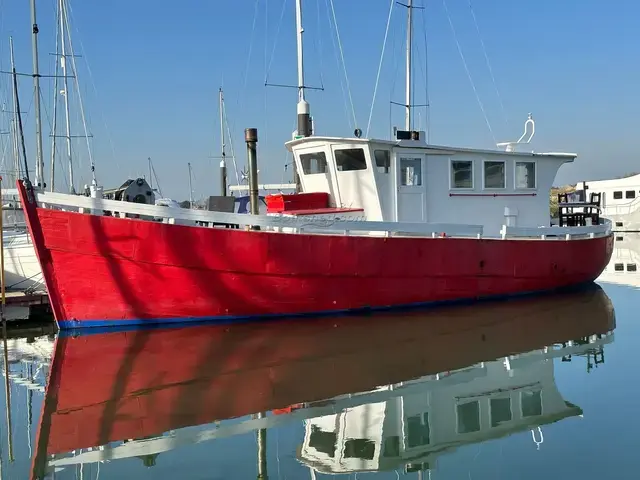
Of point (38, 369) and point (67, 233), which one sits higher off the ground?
point (67, 233)

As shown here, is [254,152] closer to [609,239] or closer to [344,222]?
[344,222]

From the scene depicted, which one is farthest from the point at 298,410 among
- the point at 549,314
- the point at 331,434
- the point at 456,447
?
the point at 549,314

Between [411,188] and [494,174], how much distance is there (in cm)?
221

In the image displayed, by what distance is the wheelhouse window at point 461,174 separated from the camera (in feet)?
41.8

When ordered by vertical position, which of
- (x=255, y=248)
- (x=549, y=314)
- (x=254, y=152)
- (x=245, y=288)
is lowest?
(x=549, y=314)

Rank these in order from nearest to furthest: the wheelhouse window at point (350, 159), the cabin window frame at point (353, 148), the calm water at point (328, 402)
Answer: the calm water at point (328, 402) < the cabin window frame at point (353, 148) < the wheelhouse window at point (350, 159)

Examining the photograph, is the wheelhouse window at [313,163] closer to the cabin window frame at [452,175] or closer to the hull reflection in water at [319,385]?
the cabin window frame at [452,175]

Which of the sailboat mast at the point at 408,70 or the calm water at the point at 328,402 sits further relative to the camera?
the sailboat mast at the point at 408,70

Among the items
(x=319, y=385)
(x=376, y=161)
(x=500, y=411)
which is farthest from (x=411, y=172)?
(x=500, y=411)

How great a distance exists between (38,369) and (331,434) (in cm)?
470

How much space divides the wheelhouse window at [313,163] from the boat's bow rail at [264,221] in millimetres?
1441

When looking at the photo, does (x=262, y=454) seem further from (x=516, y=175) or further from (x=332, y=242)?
(x=516, y=175)

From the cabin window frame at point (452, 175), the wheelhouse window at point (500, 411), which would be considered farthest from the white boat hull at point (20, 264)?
the wheelhouse window at point (500, 411)

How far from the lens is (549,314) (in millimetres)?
11430
